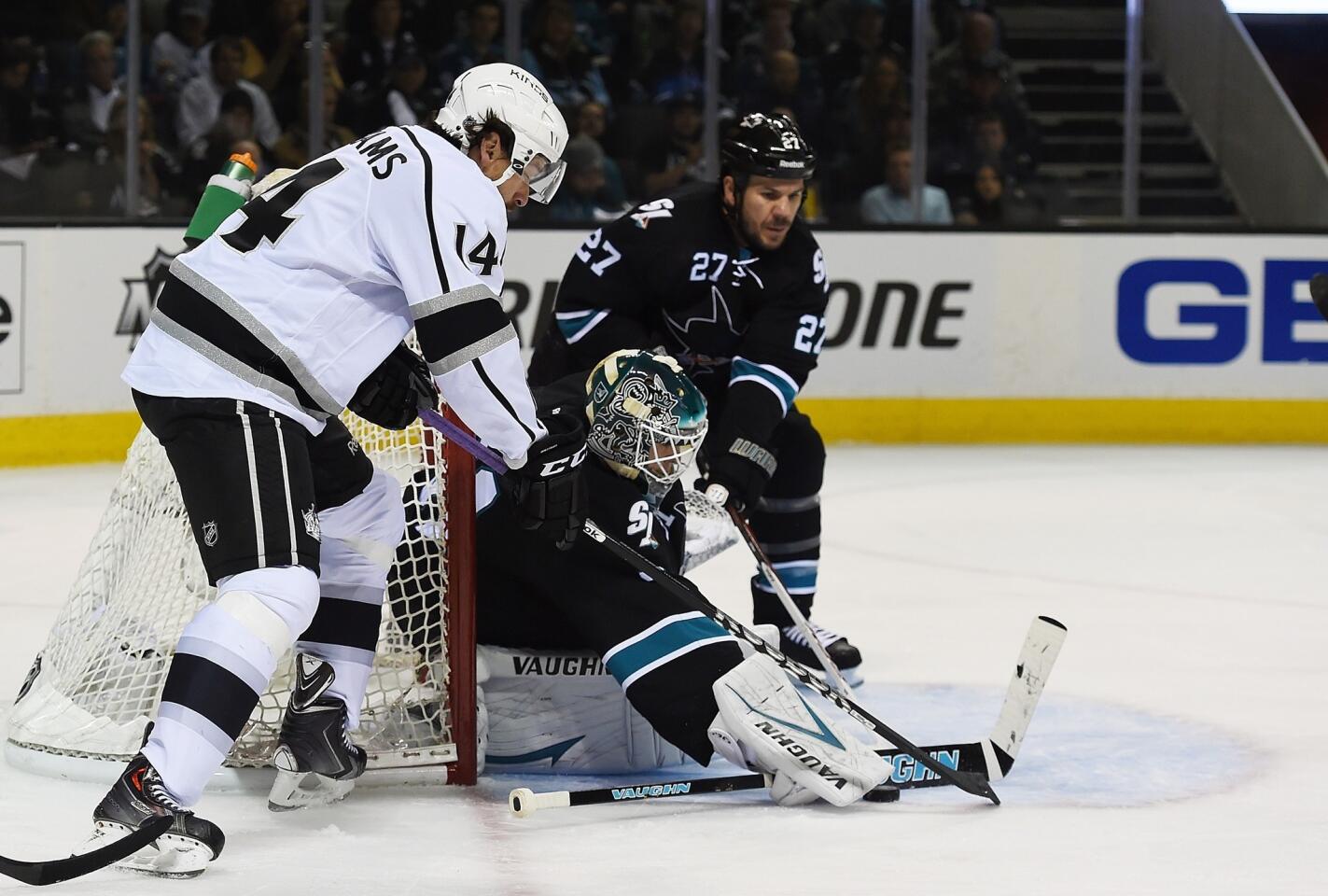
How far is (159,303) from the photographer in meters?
2.52

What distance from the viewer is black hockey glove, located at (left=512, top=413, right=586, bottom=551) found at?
2549 mm

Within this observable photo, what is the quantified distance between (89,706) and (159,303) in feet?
2.42

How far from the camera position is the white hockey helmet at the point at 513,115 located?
2.58 meters

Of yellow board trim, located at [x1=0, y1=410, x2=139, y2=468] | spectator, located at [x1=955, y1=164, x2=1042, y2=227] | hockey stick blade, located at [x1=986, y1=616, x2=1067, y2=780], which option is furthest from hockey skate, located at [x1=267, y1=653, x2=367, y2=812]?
spectator, located at [x1=955, y1=164, x2=1042, y2=227]

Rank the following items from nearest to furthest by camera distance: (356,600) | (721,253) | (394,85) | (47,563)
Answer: (356,600) → (721,253) → (47,563) → (394,85)

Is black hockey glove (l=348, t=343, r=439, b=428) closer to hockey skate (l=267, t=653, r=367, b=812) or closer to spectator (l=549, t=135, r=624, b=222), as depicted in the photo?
hockey skate (l=267, t=653, r=367, b=812)

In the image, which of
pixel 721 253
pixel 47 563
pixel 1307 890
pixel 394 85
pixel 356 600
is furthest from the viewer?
pixel 394 85

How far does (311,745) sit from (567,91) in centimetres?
505

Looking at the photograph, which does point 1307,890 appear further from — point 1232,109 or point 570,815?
point 1232,109

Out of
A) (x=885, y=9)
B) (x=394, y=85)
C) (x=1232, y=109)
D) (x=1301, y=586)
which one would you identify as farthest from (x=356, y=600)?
(x=1232, y=109)

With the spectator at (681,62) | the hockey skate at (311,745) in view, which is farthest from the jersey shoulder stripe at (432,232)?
the spectator at (681,62)

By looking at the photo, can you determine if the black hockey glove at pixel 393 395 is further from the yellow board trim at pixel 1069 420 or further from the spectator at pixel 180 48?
the spectator at pixel 180 48

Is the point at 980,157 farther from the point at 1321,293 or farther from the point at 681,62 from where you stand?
the point at 1321,293

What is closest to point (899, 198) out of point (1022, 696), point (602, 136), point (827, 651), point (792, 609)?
point (602, 136)
